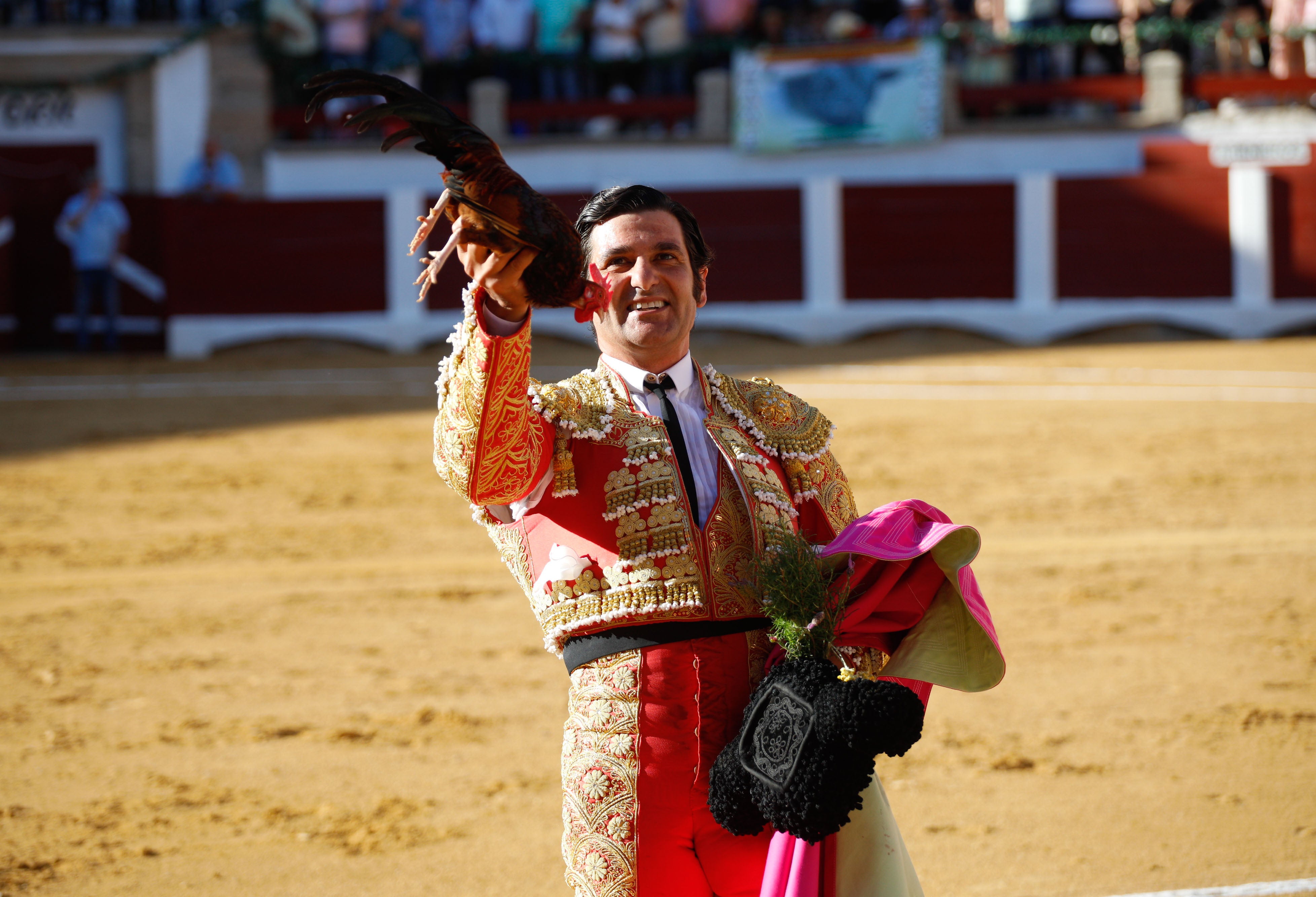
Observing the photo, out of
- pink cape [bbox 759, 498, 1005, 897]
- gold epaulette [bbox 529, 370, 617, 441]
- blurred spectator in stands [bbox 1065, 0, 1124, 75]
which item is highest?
blurred spectator in stands [bbox 1065, 0, 1124, 75]

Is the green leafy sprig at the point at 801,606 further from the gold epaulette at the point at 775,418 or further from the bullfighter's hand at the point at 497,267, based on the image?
the bullfighter's hand at the point at 497,267

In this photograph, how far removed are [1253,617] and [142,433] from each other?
6426mm

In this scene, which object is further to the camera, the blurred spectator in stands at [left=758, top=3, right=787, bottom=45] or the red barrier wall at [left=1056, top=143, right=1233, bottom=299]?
the blurred spectator in stands at [left=758, top=3, right=787, bottom=45]

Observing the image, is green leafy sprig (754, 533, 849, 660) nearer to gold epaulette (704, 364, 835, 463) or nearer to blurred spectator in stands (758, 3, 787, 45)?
gold epaulette (704, 364, 835, 463)

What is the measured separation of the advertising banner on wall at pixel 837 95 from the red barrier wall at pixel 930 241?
760 millimetres

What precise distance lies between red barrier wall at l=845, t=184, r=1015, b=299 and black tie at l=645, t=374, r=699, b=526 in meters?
10.9

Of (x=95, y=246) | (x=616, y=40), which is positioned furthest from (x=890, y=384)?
(x=95, y=246)

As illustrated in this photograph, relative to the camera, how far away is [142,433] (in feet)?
28.0

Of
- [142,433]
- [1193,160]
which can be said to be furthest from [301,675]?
[1193,160]

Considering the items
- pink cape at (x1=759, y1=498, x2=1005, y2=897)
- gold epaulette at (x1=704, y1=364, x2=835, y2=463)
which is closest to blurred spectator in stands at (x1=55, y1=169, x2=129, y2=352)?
gold epaulette at (x1=704, y1=364, x2=835, y2=463)

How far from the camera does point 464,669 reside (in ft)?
15.2

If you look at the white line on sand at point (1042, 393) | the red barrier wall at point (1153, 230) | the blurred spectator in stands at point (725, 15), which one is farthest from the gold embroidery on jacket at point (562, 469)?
the blurred spectator in stands at point (725, 15)

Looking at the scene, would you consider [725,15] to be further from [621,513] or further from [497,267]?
[497,267]

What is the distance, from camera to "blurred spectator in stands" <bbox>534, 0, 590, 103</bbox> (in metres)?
13.5
